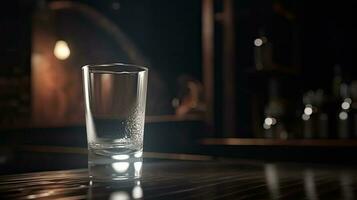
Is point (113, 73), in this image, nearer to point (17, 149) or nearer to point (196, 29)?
point (17, 149)

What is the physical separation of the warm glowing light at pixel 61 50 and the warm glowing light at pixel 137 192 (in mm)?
2819

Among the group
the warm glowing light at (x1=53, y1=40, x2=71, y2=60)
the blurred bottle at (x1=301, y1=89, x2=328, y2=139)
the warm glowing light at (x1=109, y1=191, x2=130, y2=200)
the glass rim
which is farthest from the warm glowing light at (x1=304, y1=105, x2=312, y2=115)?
the warm glowing light at (x1=109, y1=191, x2=130, y2=200)

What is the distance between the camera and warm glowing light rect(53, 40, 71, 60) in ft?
10.7

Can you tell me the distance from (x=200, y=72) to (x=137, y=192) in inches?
109

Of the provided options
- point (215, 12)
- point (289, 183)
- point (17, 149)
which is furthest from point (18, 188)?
point (215, 12)

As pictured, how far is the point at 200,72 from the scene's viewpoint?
10.6ft

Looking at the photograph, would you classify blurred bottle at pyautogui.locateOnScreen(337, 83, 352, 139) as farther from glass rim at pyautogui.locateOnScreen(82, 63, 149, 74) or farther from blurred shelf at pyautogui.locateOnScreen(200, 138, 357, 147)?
glass rim at pyautogui.locateOnScreen(82, 63, 149, 74)

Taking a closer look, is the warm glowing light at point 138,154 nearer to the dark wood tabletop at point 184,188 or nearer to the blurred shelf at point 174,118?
the dark wood tabletop at point 184,188

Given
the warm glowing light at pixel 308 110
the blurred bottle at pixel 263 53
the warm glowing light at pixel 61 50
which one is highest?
the warm glowing light at pixel 61 50

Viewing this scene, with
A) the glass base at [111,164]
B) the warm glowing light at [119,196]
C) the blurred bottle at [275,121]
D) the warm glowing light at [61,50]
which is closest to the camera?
the warm glowing light at [119,196]

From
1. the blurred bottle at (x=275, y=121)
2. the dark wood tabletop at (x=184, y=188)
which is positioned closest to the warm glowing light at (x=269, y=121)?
the blurred bottle at (x=275, y=121)

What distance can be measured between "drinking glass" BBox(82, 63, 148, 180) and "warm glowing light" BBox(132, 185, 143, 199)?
2.4 inches

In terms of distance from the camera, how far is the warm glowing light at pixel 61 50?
325 cm

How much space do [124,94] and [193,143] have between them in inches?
82.8
